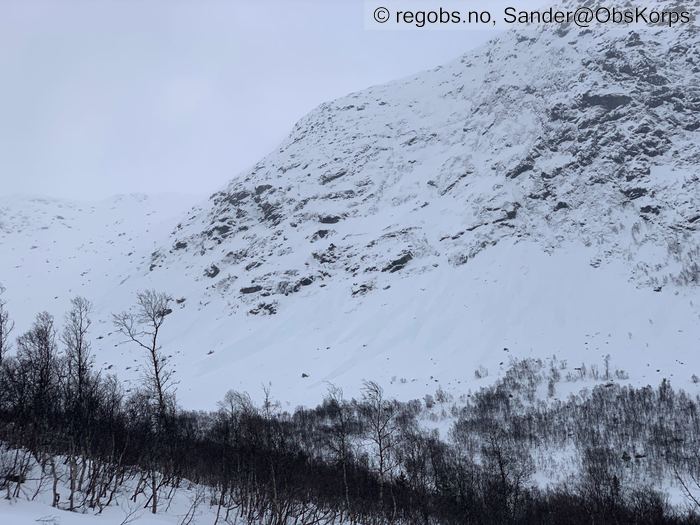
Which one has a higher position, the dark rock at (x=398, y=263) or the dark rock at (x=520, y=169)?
the dark rock at (x=520, y=169)

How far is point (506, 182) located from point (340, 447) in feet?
388

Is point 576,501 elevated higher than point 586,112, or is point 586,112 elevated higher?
point 586,112

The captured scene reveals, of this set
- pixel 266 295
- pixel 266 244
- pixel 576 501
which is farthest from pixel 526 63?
pixel 576 501

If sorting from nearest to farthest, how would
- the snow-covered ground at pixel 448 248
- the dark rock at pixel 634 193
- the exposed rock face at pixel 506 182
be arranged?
the snow-covered ground at pixel 448 248
the exposed rock face at pixel 506 182
the dark rock at pixel 634 193

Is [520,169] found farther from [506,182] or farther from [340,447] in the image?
[340,447]

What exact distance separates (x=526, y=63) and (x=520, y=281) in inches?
4208

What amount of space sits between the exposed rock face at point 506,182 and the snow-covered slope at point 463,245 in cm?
60

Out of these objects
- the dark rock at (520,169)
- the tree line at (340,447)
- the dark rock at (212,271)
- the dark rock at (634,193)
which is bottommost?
the tree line at (340,447)

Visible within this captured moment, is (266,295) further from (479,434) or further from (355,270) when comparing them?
(479,434)

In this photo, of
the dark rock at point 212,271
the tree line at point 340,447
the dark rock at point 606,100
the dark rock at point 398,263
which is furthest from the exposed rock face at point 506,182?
the tree line at point 340,447

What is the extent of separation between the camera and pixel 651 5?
18512cm

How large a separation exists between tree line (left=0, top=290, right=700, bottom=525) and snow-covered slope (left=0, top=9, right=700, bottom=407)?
11560mm

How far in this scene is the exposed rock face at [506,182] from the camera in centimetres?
12106

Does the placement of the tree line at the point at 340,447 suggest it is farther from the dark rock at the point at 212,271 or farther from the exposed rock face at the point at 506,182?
the dark rock at the point at 212,271
